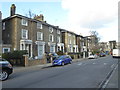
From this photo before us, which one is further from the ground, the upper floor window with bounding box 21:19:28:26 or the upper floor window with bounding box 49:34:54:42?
the upper floor window with bounding box 21:19:28:26

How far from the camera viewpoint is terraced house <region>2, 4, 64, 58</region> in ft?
97.2

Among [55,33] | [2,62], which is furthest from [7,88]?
[55,33]

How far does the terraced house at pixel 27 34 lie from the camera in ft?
97.2

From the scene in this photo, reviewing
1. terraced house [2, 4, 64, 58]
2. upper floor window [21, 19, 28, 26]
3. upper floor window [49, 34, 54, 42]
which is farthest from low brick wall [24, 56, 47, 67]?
upper floor window [49, 34, 54, 42]

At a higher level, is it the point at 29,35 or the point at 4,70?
the point at 29,35

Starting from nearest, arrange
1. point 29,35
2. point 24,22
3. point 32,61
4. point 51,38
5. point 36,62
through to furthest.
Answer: point 32,61, point 36,62, point 24,22, point 29,35, point 51,38

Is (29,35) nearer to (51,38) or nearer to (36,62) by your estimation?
(51,38)

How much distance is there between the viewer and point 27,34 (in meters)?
31.7

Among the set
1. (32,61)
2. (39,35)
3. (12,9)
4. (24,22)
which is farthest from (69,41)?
(32,61)

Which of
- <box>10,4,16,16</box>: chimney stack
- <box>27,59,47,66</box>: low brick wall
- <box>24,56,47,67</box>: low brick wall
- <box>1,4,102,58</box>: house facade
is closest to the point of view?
Answer: <box>24,56,47,67</box>: low brick wall

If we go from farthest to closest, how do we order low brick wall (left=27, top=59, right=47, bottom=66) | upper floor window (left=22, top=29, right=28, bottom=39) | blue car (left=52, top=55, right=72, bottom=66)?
upper floor window (left=22, top=29, right=28, bottom=39) → blue car (left=52, top=55, right=72, bottom=66) → low brick wall (left=27, top=59, right=47, bottom=66)

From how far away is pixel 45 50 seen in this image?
36688 millimetres

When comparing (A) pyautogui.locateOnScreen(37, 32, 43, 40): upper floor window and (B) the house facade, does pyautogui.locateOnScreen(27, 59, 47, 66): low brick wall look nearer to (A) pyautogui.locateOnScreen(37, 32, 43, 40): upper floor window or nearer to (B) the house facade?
(B) the house facade

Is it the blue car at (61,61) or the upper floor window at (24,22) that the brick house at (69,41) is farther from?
the blue car at (61,61)
